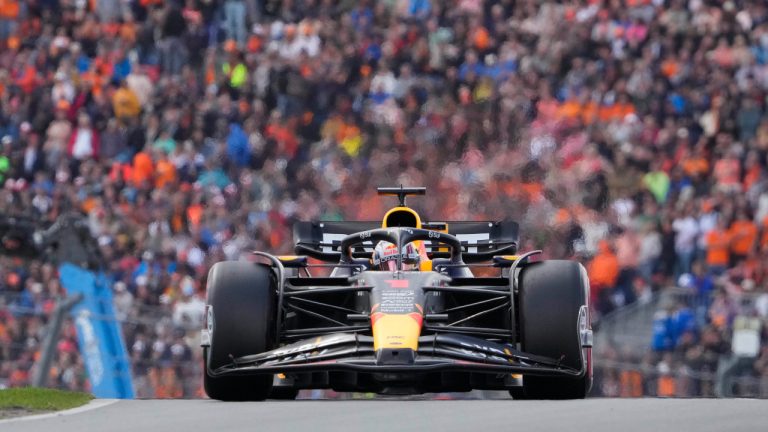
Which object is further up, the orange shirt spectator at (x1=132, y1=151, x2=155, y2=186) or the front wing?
the orange shirt spectator at (x1=132, y1=151, x2=155, y2=186)

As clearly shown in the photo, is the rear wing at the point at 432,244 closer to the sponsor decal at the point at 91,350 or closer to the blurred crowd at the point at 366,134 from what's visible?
the blurred crowd at the point at 366,134

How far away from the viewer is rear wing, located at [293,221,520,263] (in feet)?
42.6

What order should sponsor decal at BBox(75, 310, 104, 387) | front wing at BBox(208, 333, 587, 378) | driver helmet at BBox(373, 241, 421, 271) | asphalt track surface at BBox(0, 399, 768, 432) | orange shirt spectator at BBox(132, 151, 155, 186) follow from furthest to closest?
orange shirt spectator at BBox(132, 151, 155, 186) < sponsor decal at BBox(75, 310, 104, 387) < driver helmet at BBox(373, 241, 421, 271) < front wing at BBox(208, 333, 587, 378) < asphalt track surface at BBox(0, 399, 768, 432)

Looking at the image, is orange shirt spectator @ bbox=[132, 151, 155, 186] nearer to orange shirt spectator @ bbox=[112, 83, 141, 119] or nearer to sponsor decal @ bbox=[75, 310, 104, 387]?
orange shirt spectator @ bbox=[112, 83, 141, 119]

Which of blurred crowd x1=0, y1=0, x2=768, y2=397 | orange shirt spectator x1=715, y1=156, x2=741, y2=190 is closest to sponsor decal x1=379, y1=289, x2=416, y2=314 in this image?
blurred crowd x1=0, y1=0, x2=768, y2=397

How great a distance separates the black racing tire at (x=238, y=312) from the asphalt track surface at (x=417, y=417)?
33 centimetres

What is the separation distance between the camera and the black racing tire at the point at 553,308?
10172mm

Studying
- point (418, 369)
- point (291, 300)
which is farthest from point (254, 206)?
point (418, 369)

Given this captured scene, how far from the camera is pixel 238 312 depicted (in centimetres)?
1028

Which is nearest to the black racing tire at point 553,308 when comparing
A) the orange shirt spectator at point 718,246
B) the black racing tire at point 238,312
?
the black racing tire at point 238,312

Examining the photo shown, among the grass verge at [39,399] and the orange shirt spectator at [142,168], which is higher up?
the orange shirt spectator at [142,168]

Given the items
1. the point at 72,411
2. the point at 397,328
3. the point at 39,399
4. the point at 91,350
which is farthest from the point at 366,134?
the point at 72,411

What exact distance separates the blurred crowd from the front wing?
693cm

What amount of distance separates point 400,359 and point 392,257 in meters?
1.94
